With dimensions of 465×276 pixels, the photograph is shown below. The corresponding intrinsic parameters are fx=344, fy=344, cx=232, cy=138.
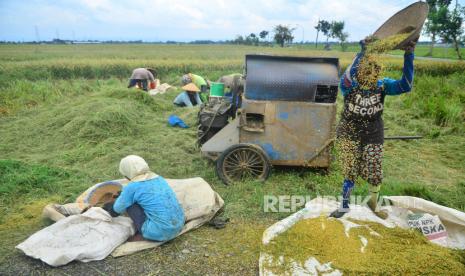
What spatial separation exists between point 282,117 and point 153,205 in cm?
203

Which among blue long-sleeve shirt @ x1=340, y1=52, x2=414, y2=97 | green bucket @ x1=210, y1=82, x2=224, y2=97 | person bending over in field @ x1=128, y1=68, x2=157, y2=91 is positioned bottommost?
person bending over in field @ x1=128, y1=68, x2=157, y2=91

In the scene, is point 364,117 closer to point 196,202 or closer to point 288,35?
point 196,202

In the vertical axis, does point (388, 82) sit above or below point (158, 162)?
above

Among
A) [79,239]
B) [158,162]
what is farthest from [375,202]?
[158,162]

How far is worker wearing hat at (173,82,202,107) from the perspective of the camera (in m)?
9.07

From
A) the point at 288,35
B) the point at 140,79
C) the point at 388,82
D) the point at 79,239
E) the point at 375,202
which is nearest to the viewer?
the point at 79,239

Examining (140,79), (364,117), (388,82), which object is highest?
(388,82)

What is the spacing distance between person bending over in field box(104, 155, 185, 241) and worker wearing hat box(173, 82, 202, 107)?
20.0ft

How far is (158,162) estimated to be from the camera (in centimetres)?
527

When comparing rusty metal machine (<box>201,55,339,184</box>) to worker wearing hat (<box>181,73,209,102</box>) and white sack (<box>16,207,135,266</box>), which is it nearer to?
white sack (<box>16,207,135,266</box>)

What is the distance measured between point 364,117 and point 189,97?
6.73m

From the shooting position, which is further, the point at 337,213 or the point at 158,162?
the point at 158,162

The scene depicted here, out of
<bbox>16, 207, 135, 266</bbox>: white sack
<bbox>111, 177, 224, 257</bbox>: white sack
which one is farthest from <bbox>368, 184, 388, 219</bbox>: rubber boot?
<bbox>16, 207, 135, 266</bbox>: white sack

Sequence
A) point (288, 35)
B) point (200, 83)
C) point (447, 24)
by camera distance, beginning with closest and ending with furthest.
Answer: point (200, 83) → point (447, 24) → point (288, 35)
